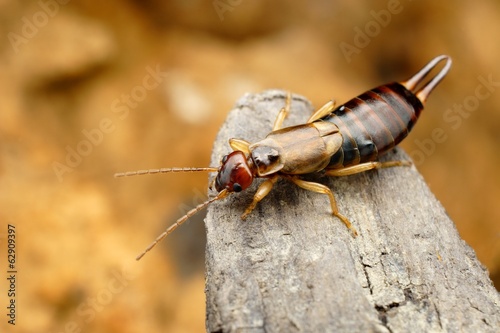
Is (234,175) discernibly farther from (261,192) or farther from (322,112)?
(322,112)

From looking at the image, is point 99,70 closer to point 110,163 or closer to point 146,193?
point 110,163

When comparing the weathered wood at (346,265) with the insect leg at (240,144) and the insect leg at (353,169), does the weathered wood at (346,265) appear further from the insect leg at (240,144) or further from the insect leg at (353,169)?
the insect leg at (240,144)

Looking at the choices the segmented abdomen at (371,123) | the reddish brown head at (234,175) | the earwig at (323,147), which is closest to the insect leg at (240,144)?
the earwig at (323,147)

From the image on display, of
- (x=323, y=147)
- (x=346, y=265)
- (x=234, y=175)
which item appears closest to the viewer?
(x=346, y=265)

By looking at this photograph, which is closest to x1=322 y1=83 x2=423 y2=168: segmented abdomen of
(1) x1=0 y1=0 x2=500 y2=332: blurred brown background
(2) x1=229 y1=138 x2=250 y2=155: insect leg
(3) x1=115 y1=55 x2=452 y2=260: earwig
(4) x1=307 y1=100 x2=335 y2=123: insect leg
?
(3) x1=115 y1=55 x2=452 y2=260: earwig

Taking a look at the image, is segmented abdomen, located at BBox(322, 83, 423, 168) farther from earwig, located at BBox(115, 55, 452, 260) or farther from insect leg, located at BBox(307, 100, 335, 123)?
insect leg, located at BBox(307, 100, 335, 123)

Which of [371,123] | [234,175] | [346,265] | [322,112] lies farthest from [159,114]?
[346,265]

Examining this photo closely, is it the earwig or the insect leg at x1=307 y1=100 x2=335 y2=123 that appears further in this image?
the insect leg at x1=307 y1=100 x2=335 y2=123

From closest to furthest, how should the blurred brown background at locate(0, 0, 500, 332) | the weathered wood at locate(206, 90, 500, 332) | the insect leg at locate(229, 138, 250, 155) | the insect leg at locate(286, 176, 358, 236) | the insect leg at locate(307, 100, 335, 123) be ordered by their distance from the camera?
1. the weathered wood at locate(206, 90, 500, 332)
2. the insect leg at locate(286, 176, 358, 236)
3. the insect leg at locate(229, 138, 250, 155)
4. the insect leg at locate(307, 100, 335, 123)
5. the blurred brown background at locate(0, 0, 500, 332)
